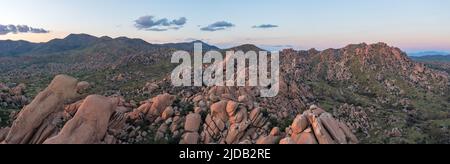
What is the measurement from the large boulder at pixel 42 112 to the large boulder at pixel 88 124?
761cm

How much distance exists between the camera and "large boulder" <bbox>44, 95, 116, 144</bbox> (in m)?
69.8

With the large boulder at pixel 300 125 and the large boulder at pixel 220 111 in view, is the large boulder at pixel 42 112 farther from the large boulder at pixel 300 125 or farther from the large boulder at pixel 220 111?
the large boulder at pixel 300 125

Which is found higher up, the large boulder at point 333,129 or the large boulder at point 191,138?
the large boulder at point 333,129

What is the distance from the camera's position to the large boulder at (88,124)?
Answer: 6981 centimetres

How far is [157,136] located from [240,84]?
7523 cm

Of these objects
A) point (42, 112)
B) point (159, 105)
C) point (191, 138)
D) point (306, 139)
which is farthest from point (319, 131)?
point (42, 112)

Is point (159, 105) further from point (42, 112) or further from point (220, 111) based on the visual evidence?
point (42, 112)

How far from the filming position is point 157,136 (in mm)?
84562

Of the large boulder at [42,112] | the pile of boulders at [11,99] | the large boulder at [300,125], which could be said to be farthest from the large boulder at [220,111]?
the pile of boulders at [11,99]

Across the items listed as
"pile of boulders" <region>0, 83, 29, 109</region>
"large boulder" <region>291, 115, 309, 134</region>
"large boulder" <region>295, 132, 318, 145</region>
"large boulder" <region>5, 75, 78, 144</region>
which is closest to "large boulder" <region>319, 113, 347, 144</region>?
"large boulder" <region>291, 115, 309, 134</region>

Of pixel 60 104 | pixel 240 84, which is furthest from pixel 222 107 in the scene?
pixel 240 84

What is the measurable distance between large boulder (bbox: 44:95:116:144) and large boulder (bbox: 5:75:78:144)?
761 cm
